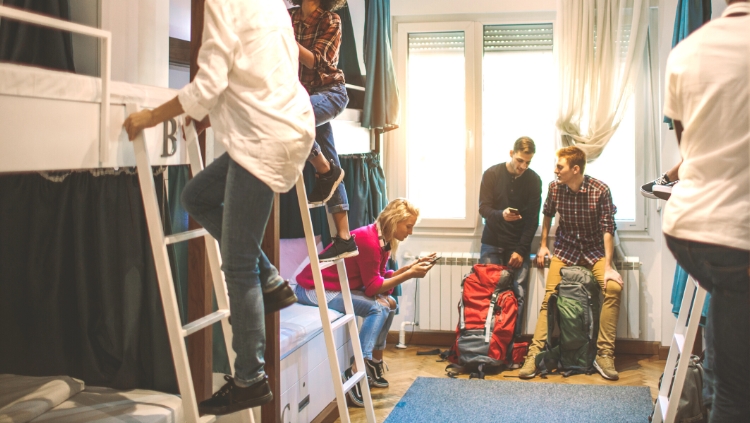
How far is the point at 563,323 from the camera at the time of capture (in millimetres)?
4594

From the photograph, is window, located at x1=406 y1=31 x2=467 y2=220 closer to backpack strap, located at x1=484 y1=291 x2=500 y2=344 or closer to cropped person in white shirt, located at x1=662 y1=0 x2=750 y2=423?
backpack strap, located at x1=484 y1=291 x2=500 y2=344

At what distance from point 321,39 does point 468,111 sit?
2.67m

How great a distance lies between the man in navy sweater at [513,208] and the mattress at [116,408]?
2859 mm

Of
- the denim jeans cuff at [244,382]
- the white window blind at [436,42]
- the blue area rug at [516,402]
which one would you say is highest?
the white window blind at [436,42]

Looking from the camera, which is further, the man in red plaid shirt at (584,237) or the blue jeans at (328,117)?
the man in red plaid shirt at (584,237)

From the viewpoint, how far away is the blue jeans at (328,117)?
112 inches

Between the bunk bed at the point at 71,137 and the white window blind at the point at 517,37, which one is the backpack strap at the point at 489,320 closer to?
the white window blind at the point at 517,37

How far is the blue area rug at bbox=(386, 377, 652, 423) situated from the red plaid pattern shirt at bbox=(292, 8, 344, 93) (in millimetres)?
1874

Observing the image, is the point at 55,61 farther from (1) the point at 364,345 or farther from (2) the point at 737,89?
(2) the point at 737,89

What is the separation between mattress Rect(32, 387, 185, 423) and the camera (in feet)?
8.11

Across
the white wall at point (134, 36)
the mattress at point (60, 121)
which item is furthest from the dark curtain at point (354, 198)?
the mattress at point (60, 121)

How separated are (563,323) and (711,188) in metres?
3.03

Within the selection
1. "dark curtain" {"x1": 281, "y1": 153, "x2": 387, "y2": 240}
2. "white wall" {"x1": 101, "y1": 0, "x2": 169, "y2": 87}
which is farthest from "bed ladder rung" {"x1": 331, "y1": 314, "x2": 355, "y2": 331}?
"white wall" {"x1": 101, "y1": 0, "x2": 169, "y2": 87}

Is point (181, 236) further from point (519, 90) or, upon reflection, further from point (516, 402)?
point (519, 90)
